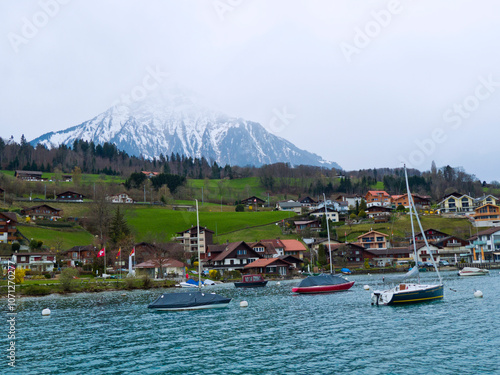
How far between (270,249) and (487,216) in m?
76.8

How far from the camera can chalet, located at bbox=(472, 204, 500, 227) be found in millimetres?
146538

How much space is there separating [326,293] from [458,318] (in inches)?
1147

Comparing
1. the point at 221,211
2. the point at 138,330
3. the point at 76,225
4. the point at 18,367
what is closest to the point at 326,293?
the point at 138,330

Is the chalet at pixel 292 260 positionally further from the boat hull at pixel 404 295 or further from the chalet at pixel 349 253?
the boat hull at pixel 404 295

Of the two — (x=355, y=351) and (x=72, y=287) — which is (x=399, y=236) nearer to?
(x=72, y=287)

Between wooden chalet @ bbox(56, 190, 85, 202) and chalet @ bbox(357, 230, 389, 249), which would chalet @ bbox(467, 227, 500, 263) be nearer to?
chalet @ bbox(357, 230, 389, 249)

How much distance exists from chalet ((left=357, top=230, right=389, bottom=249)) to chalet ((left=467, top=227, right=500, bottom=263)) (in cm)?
2238

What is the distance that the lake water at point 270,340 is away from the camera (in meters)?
22.7

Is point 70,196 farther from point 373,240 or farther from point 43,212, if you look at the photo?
point 373,240

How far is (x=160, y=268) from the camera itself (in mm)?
94438

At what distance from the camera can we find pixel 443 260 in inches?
4934

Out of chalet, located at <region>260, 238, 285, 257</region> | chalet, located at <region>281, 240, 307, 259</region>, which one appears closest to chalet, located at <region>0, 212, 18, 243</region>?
chalet, located at <region>260, 238, 285, 257</region>

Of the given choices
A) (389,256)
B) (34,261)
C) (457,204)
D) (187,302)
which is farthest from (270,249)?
(457,204)

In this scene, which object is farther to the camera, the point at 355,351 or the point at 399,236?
the point at 399,236
